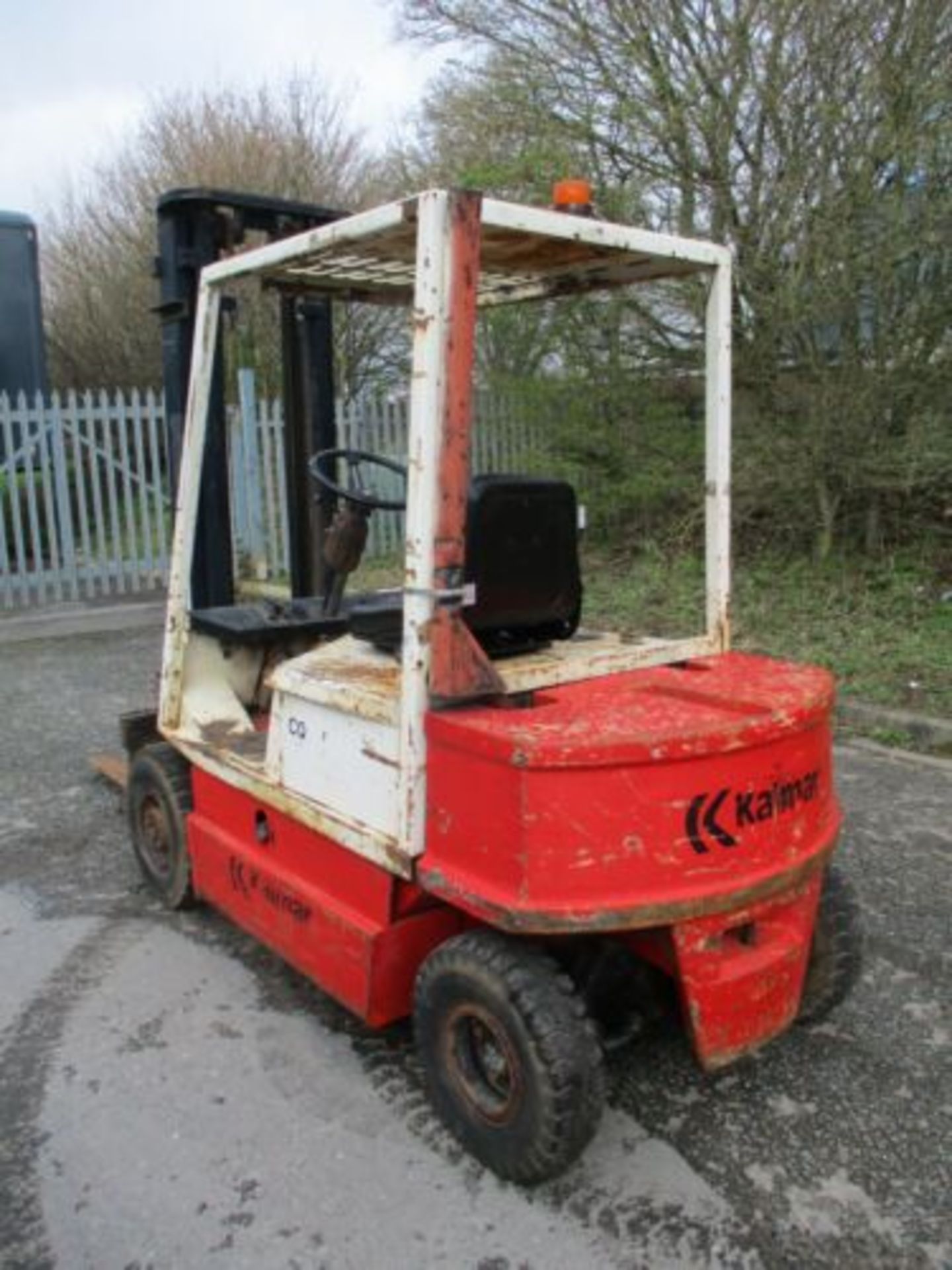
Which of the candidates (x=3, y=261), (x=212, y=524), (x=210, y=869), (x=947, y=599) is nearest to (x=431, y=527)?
(x=210, y=869)

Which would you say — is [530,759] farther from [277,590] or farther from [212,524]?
[277,590]

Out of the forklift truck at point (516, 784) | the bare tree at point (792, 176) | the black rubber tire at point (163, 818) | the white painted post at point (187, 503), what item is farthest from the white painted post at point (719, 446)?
the bare tree at point (792, 176)

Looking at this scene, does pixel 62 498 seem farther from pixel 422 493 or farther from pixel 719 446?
pixel 422 493

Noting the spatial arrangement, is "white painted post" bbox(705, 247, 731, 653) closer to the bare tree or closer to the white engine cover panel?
the white engine cover panel

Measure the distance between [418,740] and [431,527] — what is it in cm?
46

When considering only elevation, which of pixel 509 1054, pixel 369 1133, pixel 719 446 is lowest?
pixel 369 1133

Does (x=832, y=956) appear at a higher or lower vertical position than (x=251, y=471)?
lower

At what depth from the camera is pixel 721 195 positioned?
7469mm

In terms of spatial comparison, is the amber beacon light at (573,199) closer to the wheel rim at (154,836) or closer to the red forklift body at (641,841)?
the red forklift body at (641,841)

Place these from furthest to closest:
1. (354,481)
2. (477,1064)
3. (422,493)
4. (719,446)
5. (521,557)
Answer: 1. (354,481)
2. (719,446)
3. (521,557)
4. (477,1064)
5. (422,493)

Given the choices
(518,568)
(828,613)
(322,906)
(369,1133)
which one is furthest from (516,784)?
(828,613)

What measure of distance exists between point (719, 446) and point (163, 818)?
2.17m

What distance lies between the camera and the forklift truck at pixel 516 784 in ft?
7.16

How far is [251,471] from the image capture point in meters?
10.0
